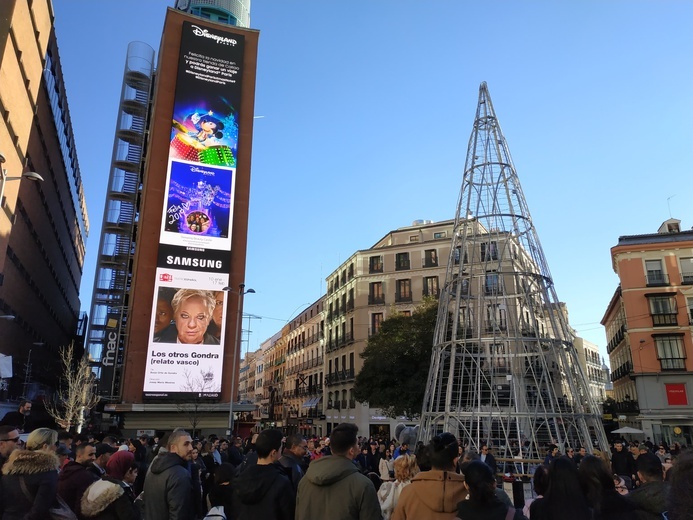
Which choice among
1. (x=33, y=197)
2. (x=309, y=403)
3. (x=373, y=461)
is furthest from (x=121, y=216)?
(x=373, y=461)

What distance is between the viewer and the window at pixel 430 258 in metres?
46.1

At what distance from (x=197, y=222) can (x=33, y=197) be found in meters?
12.9

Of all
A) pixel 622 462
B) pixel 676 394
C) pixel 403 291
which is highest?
pixel 403 291

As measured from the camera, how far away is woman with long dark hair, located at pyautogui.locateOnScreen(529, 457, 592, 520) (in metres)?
3.78

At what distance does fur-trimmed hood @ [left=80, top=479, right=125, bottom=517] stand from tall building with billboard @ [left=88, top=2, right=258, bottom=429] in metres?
27.6

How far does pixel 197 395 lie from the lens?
101ft

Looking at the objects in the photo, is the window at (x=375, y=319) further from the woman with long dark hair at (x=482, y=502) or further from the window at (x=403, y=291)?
the woman with long dark hair at (x=482, y=502)

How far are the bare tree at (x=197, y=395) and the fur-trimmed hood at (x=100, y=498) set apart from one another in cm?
2738

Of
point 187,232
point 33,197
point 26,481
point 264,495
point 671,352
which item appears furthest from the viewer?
point 671,352

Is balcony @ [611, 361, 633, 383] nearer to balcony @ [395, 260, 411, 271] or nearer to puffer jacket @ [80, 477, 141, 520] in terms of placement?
balcony @ [395, 260, 411, 271]

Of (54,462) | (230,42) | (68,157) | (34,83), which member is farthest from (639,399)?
(68,157)

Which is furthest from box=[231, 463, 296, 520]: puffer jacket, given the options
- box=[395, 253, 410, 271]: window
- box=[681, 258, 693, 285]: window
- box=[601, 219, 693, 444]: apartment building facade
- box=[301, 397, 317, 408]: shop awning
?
box=[301, 397, 317, 408]: shop awning

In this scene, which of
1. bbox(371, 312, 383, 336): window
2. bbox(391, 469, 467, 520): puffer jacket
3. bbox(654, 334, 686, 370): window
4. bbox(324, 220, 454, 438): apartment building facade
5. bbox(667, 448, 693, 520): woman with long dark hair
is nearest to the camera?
bbox(667, 448, 693, 520): woman with long dark hair

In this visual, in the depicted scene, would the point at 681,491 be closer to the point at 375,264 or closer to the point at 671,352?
the point at 671,352
